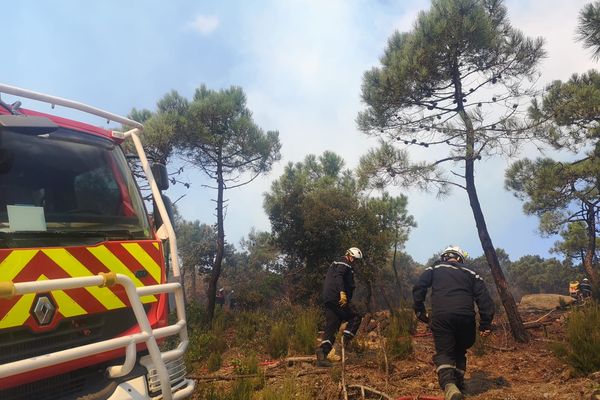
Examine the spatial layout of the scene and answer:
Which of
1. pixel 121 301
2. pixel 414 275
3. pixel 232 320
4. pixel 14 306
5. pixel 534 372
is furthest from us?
pixel 414 275

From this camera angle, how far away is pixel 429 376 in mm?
5594

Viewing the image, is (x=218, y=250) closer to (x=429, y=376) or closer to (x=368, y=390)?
(x=429, y=376)

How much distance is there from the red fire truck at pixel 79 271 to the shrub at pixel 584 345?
4458 mm

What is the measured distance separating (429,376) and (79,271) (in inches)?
177

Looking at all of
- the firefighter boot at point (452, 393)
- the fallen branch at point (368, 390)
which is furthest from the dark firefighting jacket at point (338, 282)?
the firefighter boot at point (452, 393)

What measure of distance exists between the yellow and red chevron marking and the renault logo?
3 cm

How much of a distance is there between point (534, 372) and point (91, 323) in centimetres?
553

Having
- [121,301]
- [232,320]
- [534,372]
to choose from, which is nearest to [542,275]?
[232,320]

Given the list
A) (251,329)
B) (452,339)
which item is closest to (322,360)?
(452,339)

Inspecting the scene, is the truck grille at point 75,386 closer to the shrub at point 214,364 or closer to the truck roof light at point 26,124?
the truck roof light at point 26,124

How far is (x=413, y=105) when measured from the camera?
10102 mm

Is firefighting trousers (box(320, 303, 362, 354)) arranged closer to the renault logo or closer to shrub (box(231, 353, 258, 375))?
shrub (box(231, 353, 258, 375))

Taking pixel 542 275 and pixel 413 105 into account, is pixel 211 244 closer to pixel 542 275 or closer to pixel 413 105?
pixel 413 105

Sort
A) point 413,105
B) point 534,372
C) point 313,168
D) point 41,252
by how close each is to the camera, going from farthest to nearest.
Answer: point 313,168
point 413,105
point 534,372
point 41,252
